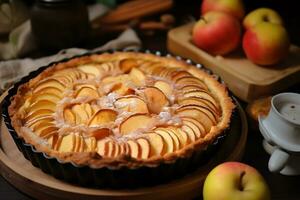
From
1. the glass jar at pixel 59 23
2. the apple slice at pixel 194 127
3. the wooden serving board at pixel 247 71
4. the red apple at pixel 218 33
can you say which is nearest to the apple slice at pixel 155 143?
the apple slice at pixel 194 127

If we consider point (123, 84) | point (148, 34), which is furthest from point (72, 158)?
point (148, 34)

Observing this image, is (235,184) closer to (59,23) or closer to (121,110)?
(121,110)

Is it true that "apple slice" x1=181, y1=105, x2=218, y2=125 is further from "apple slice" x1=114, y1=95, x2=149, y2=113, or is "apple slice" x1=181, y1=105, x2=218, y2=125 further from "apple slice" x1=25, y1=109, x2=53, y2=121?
"apple slice" x1=25, y1=109, x2=53, y2=121

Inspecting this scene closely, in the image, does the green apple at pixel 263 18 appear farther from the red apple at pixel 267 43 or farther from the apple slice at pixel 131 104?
the apple slice at pixel 131 104

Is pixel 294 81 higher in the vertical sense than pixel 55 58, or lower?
lower

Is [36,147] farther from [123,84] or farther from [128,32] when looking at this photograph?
[128,32]

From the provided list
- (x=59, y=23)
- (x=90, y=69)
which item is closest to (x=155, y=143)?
(x=90, y=69)
